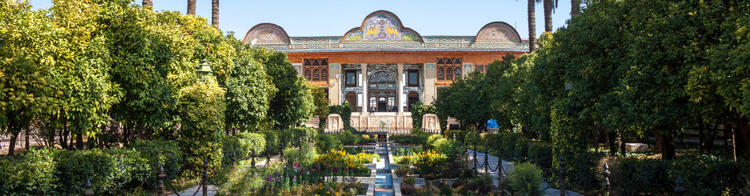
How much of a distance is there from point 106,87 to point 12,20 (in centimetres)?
160

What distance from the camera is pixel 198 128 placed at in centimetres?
918

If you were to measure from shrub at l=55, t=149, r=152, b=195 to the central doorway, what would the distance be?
3793cm

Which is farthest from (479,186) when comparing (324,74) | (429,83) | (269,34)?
(269,34)

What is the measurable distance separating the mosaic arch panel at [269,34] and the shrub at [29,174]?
114 ft

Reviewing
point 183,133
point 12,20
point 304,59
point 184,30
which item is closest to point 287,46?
point 304,59

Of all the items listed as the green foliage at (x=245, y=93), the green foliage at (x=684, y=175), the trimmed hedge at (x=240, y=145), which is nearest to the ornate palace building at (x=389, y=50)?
the green foliage at (x=245, y=93)

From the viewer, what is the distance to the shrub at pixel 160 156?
7.97 metres

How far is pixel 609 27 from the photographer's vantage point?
24.8 feet

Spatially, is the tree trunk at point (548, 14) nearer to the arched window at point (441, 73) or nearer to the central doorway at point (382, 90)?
the arched window at point (441, 73)

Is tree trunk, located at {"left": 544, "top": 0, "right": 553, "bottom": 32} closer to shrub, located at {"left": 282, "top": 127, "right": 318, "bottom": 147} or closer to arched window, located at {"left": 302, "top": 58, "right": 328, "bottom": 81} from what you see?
shrub, located at {"left": 282, "top": 127, "right": 318, "bottom": 147}

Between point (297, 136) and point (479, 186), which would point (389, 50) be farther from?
point (479, 186)

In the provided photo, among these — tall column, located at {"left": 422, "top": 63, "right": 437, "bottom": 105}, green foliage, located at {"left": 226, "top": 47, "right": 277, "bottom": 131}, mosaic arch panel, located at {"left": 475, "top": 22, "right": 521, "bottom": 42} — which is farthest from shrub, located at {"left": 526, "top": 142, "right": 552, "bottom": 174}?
mosaic arch panel, located at {"left": 475, "top": 22, "right": 521, "bottom": 42}

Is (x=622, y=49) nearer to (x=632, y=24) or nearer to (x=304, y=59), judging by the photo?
(x=632, y=24)

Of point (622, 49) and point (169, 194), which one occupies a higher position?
point (622, 49)
